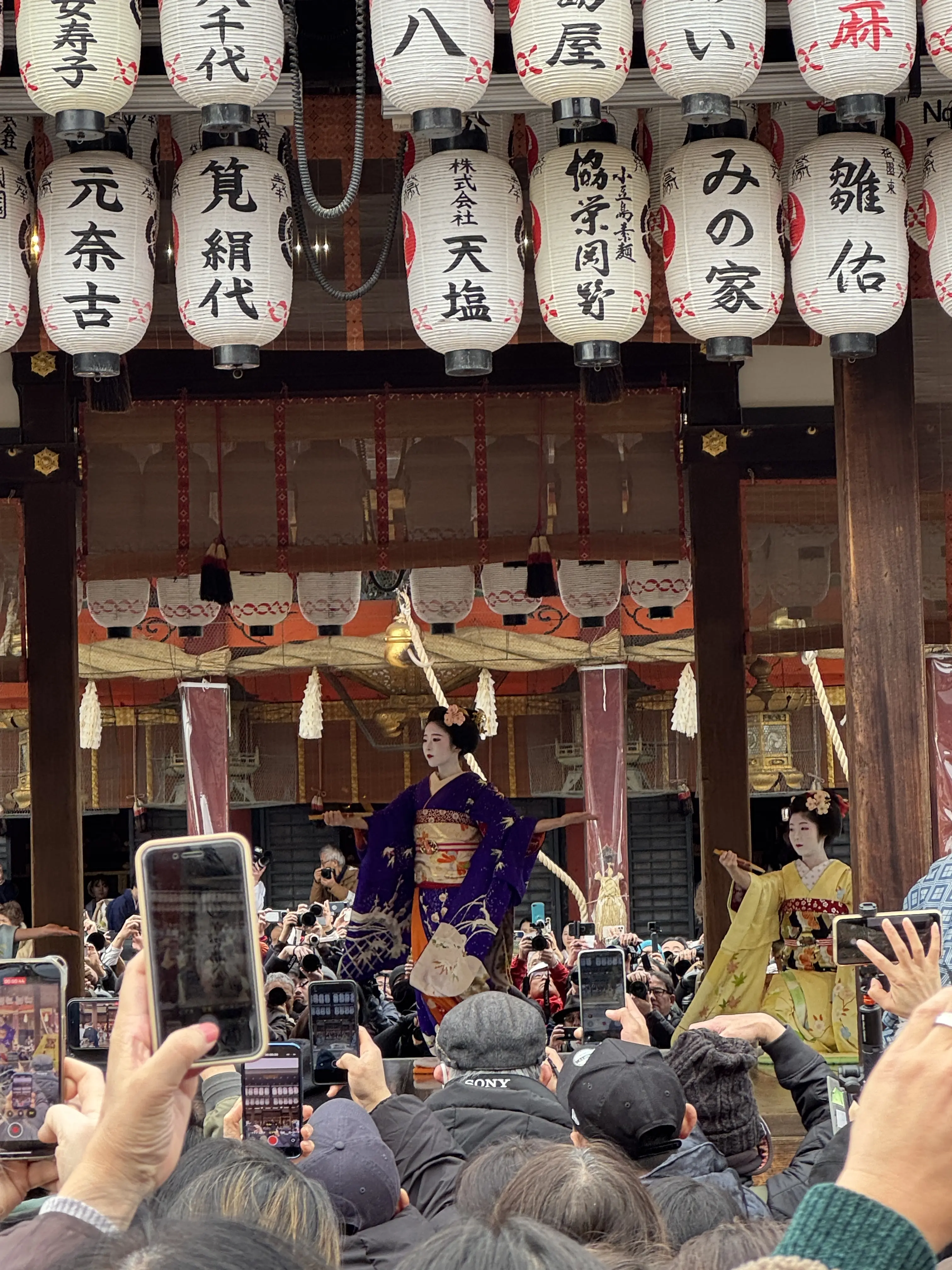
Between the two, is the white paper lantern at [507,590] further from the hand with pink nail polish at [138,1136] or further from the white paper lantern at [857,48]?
the hand with pink nail polish at [138,1136]

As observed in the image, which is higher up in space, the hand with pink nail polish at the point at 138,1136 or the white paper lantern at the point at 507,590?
the white paper lantern at the point at 507,590

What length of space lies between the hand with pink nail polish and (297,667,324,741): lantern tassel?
14.8 m

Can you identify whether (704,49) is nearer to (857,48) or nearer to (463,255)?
(857,48)

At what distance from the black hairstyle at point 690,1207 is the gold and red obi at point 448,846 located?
550cm

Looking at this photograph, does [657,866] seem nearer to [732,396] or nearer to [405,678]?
[405,678]

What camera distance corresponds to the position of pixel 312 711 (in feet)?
54.2

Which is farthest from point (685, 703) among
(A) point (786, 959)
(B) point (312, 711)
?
(A) point (786, 959)

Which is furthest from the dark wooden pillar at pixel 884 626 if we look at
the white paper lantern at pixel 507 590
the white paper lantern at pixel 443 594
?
the white paper lantern at pixel 507 590

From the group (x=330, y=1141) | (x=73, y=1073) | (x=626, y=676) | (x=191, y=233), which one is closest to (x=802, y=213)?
(x=191, y=233)

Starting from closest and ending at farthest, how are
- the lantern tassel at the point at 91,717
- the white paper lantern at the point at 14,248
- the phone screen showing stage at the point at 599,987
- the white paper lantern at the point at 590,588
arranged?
the phone screen showing stage at the point at 599,987 → the white paper lantern at the point at 14,248 → the white paper lantern at the point at 590,588 → the lantern tassel at the point at 91,717

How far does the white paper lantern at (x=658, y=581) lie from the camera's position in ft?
33.9

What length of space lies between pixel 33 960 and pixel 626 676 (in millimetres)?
14444

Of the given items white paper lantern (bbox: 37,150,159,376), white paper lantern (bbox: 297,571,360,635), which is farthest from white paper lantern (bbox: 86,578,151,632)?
white paper lantern (bbox: 37,150,159,376)

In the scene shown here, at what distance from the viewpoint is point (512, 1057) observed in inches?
145
